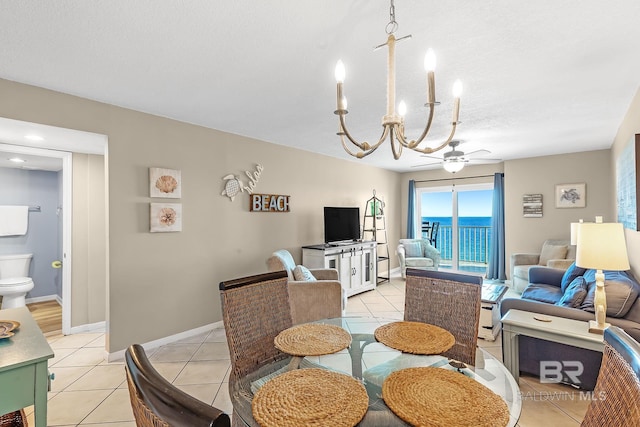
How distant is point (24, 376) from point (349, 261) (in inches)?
167

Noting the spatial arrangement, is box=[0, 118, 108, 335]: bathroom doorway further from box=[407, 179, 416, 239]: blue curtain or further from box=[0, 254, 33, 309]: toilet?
box=[407, 179, 416, 239]: blue curtain

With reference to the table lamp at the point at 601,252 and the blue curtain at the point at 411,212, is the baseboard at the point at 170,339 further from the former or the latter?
the blue curtain at the point at 411,212

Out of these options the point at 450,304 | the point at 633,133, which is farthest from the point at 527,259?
the point at 450,304

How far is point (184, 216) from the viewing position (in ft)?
11.5

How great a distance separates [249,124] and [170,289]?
2059 millimetres

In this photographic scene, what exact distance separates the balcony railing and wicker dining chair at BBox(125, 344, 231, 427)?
23.4 ft

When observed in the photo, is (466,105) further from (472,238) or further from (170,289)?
(472,238)

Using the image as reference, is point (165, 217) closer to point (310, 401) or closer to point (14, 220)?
point (310, 401)

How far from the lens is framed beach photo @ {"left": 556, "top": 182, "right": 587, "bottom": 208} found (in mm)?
5246

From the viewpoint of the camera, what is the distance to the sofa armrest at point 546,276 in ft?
13.6

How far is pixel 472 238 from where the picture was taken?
23.7 ft

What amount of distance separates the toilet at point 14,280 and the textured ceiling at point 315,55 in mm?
3009

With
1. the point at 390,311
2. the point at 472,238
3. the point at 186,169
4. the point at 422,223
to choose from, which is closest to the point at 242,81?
the point at 186,169

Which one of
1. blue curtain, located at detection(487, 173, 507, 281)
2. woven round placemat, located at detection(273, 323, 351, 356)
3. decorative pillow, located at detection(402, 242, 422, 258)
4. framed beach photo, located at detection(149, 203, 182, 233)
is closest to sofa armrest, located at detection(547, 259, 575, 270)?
blue curtain, located at detection(487, 173, 507, 281)
